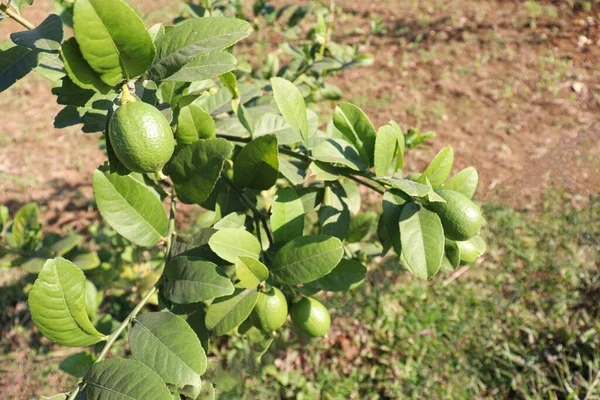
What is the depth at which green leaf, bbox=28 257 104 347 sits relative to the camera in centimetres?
77

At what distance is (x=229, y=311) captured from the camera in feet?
3.15

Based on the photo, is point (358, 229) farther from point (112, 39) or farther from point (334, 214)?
point (112, 39)

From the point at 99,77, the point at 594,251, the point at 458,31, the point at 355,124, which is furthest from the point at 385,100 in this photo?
the point at 99,77

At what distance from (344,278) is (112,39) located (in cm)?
69

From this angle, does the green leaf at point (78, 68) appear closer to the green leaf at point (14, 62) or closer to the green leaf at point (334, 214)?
the green leaf at point (14, 62)

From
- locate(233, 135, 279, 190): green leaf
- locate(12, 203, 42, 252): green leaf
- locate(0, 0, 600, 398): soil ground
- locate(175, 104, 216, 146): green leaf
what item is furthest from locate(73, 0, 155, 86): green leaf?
locate(0, 0, 600, 398): soil ground

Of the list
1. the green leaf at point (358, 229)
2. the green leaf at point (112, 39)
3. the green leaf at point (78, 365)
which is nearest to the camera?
the green leaf at point (112, 39)

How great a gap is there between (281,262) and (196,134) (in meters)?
0.30

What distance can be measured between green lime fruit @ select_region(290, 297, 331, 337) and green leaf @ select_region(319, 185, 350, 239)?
16 centimetres

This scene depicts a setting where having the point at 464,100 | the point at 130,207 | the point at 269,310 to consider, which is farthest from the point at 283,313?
the point at 464,100

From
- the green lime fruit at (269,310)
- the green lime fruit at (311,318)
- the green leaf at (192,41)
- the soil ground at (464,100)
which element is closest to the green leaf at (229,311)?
the green lime fruit at (269,310)

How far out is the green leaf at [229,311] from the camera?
0.94m

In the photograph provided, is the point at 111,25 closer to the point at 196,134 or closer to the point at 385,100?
the point at 196,134

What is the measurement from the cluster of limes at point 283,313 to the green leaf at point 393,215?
23cm
